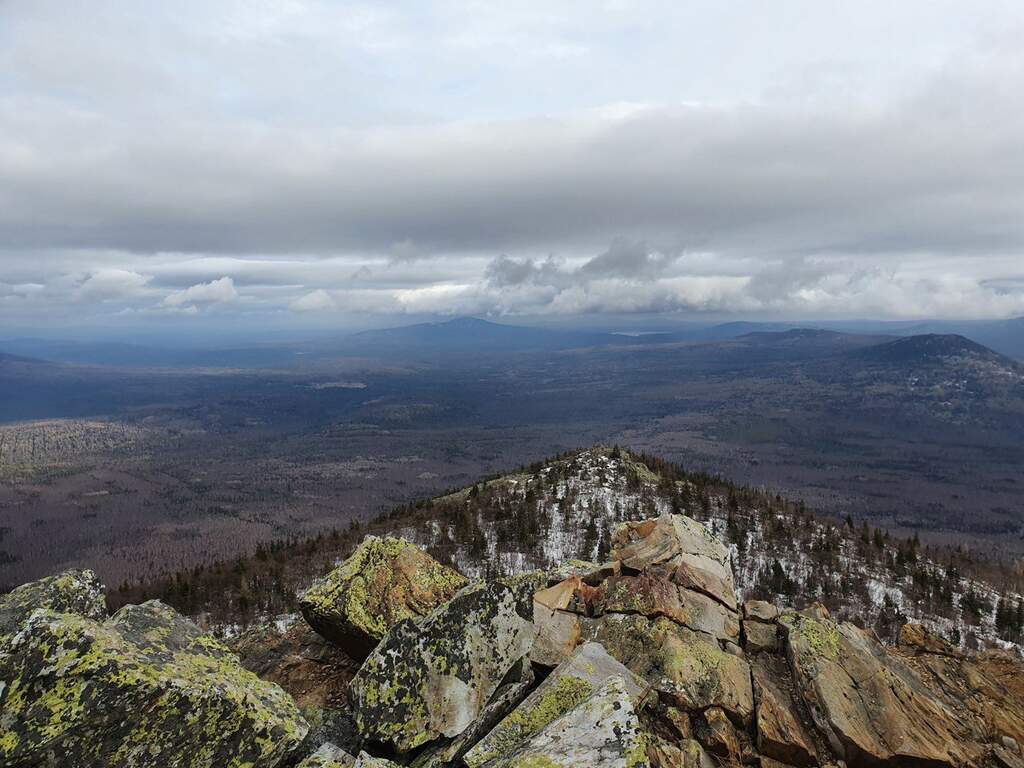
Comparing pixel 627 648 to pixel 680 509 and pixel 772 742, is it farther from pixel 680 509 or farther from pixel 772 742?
pixel 680 509

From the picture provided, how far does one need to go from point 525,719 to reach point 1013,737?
17.0 meters

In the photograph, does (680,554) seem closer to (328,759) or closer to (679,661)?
(679,661)

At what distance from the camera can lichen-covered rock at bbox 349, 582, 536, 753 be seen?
12172 millimetres

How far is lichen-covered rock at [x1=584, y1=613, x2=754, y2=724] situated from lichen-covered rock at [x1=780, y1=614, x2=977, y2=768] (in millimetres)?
2077

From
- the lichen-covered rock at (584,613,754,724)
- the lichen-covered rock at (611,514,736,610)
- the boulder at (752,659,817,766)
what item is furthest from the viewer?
the lichen-covered rock at (611,514,736,610)

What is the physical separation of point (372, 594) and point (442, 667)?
19.1 ft

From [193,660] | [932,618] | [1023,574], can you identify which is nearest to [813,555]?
[932,618]

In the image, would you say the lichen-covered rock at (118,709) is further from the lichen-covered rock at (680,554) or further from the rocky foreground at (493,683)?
the lichen-covered rock at (680,554)

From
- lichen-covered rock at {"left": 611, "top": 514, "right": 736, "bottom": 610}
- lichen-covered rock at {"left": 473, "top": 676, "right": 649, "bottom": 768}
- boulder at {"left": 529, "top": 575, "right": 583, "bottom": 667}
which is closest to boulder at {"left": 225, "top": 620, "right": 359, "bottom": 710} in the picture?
boulder at {"left": 529, "top": 575, "right": 583, "bottom": 667}

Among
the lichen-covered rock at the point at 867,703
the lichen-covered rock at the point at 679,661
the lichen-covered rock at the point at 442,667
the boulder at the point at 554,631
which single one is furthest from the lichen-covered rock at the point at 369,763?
the lichen-covered rock at the point at 867,703

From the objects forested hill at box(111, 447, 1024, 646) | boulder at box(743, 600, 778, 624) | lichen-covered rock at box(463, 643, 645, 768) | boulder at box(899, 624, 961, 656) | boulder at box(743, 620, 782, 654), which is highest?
lichen-covered rock at box(463, 643, 645, 768)

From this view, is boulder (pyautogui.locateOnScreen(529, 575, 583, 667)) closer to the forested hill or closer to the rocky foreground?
the rocky foreground

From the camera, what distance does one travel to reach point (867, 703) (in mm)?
15789

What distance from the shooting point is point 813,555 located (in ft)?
257
